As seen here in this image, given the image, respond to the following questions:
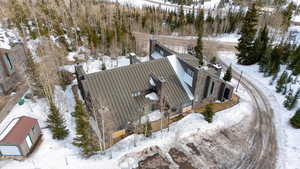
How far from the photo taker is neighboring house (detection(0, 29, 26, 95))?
26328 mm

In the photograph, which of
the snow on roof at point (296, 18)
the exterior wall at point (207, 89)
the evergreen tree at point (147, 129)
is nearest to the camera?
the evergreen tree at point (147, 129)

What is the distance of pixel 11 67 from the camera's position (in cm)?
2844

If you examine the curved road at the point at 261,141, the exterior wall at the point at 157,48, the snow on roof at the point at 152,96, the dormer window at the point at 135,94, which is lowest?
the curved road at the point at 261,141

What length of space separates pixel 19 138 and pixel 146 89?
16064 millimetres

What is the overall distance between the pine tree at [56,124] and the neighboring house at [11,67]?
39.8 feet

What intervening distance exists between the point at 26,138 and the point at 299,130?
3623cm

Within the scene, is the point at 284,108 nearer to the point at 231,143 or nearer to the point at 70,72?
the point at 231,143

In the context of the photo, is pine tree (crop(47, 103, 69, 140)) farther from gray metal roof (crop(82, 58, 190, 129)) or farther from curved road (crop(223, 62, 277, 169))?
curved road (crop(223, 62, 277, 169))

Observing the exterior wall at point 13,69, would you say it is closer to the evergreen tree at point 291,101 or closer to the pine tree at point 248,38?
the evergreen tree at point 291,101

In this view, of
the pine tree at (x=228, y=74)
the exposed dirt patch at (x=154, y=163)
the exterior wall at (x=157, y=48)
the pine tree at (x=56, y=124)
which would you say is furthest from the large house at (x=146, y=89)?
the pine tree at (x=228, y=74)

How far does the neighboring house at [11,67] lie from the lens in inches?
1037

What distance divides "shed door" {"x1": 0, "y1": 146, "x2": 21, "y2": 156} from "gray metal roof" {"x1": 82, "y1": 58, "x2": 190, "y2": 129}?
958cm

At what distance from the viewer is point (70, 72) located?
118 feet

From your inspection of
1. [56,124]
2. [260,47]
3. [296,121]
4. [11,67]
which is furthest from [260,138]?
[11,67]
